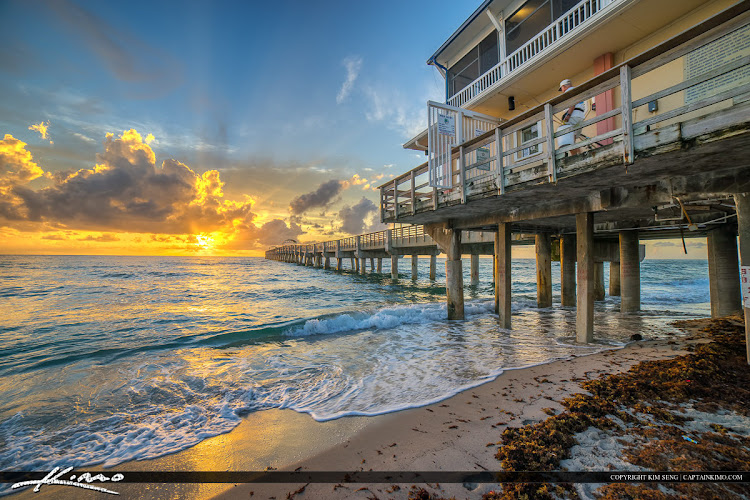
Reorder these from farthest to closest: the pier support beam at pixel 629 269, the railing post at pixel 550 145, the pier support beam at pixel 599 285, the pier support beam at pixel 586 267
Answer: the pier support beam at pixel 599 285
the pier support beam at pixel 629 269
the pier support beam at pixel 586 267
the railing post at pixel 550 145

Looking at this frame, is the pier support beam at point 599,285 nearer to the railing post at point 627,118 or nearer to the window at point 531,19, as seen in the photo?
the window at point 531,19

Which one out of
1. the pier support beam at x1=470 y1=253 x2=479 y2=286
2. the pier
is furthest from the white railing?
the pier support beam at x1=470 y1=253 x2=479 y2=286

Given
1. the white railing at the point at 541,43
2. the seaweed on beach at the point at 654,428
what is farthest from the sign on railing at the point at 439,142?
the seaweed on beach at the point at 654,428

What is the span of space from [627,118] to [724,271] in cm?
916

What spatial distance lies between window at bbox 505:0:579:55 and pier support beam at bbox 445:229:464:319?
6.64m

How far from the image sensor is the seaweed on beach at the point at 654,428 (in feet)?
8.43

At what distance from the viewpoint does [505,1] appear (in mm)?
9914

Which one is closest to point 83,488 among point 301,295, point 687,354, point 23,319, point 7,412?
point 7,412

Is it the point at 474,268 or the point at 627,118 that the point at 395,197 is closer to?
the point at 627,118

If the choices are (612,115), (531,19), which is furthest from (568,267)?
(612,115)

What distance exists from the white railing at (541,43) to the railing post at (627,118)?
3.80 meters

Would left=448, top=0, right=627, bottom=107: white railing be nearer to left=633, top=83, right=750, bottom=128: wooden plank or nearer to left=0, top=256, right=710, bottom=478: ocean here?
left=633, top=83, right=750, bottom=128: wooden plank

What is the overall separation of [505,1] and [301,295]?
19.4m

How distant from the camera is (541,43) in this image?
29.2ft
